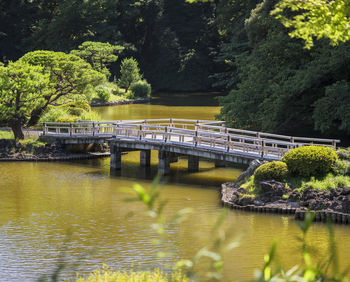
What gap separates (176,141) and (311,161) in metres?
8.46

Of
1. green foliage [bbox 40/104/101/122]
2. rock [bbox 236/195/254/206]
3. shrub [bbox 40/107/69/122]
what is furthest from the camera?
shrub [bbox 40/107/69/122]

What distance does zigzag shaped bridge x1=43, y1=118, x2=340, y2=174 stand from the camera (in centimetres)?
2710

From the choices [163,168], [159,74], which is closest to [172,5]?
[159,74]

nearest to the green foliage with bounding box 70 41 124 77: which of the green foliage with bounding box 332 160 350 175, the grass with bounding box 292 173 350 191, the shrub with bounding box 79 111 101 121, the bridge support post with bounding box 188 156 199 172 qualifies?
the shrub with bounding box 79 111 101 121

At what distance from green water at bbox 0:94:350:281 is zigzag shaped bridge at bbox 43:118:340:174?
103cm

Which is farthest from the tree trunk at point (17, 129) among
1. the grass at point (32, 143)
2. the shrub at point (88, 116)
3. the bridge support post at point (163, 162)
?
the bridge support post at point (163, 162)

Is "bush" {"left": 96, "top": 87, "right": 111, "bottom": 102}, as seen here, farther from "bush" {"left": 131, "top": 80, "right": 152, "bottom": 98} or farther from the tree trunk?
the tree trunk

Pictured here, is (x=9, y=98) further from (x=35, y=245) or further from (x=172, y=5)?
(x=172, y=5)

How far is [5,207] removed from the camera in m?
23.8

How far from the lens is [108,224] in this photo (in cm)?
2148

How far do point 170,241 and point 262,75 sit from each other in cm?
1910

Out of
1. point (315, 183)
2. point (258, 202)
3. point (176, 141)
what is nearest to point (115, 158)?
point (176, 141)

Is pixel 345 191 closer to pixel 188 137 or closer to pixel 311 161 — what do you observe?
pixel 311 161

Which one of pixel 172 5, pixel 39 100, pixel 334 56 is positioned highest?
pixel 172 5
